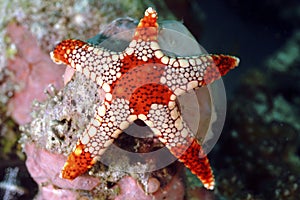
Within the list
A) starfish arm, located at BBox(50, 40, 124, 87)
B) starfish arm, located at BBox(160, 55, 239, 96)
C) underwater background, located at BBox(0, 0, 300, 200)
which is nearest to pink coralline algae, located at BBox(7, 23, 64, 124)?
underwater background, located at BBox(0, 0, 300, 200)

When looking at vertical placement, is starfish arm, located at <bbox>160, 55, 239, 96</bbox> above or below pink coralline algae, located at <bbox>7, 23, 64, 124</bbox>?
above

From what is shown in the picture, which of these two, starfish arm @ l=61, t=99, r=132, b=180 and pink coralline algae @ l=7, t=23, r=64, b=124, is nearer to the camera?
starfish arm @ l=61, t=99, r=132, b=180

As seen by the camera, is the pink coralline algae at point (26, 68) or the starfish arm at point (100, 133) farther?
the pink coralline algae at point (26, 68)

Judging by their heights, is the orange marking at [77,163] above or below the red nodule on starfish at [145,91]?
below

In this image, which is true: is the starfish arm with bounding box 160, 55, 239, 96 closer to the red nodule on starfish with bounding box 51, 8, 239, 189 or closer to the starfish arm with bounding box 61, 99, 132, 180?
the red nodule on starfish with bounding box 51, 8, 239, 189

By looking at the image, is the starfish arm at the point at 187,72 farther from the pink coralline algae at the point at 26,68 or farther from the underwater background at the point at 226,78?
the pink coralline algae at the point at 26,68

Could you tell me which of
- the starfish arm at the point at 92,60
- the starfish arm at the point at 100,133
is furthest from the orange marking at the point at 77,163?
the starfish arm at the point at 92,60
